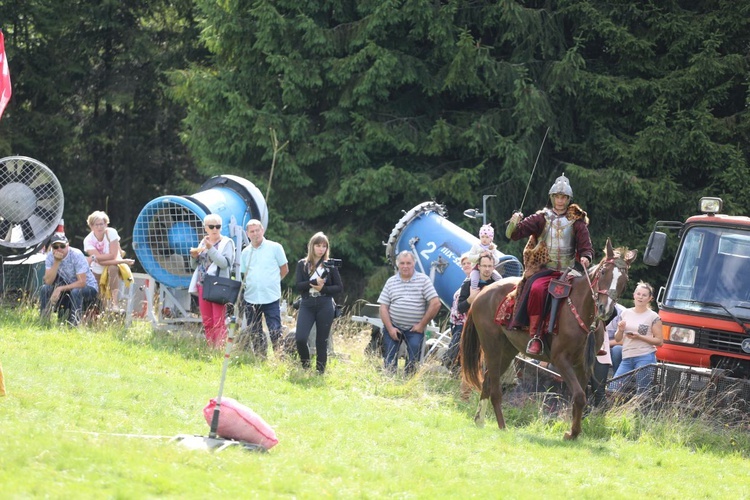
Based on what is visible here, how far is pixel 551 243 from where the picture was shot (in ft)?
36.2

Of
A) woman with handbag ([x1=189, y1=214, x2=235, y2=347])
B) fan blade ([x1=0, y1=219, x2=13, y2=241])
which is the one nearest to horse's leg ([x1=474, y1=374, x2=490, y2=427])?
woman with handbag ([x1=189, y1=214, x2=235, y2=347])

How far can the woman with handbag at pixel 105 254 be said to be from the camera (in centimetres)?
1575

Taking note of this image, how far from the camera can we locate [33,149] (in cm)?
3180

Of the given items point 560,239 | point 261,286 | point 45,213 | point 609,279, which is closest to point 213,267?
point 261,286

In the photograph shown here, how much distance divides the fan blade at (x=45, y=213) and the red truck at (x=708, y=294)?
9280 millimetres

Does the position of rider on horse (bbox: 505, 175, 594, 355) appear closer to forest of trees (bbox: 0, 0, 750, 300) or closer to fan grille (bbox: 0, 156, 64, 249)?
fan grille (bbox: 0, 156, 64, 249)

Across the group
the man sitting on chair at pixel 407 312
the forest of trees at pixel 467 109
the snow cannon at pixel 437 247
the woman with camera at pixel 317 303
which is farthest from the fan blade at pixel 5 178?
the forest of trees at pixel 467 109

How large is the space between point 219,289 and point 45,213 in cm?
435

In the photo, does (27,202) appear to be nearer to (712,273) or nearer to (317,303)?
(317,303)

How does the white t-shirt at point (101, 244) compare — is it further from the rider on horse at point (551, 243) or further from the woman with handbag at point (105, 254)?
the rider on horse at point (551, 243)

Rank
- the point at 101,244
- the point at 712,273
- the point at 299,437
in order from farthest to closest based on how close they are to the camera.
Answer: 1. the point at 101,244
2. the point at 712,273
3. the point at 299,437

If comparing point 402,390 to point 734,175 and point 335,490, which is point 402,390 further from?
point 734,175

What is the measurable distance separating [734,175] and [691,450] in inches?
482

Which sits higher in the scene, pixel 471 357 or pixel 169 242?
pixel 169 242
